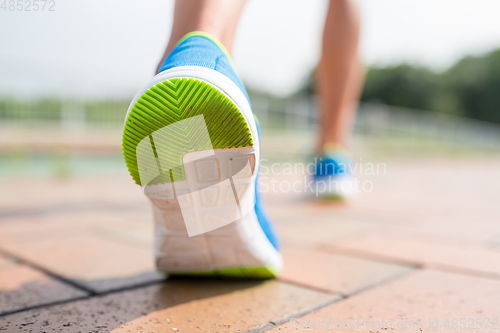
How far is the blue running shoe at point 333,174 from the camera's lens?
1.91 m

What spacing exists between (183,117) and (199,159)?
73 millimetres

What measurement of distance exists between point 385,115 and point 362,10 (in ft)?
34.4

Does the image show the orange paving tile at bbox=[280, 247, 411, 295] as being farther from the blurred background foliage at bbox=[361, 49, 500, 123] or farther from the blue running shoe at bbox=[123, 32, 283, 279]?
the blurred background foliage at bbox=[361, 49, 500, 123]

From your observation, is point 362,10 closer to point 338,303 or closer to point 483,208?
point 483,208

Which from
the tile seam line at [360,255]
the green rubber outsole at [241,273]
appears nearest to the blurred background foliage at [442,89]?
the tile seam line at [360,255]

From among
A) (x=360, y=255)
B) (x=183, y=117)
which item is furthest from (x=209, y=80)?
(x=360, y=255)

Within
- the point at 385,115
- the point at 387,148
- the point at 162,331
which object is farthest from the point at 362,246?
the point at 385,115

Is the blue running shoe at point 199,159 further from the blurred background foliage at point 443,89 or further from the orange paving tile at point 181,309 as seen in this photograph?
the blurred background foliage at point 443,89

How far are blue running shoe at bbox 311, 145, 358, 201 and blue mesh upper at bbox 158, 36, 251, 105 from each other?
48.1 inches

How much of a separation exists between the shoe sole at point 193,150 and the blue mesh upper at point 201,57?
0.04 metres

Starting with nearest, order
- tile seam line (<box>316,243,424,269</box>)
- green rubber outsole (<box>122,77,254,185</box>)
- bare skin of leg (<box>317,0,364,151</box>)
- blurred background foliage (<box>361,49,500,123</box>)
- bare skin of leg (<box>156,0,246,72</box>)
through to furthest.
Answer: green rubber outsole (<box>122,77,254,185</box>) → bare skin of leg (<box>156,0,246,72</box>) → tile seam line (<box>316,243,424,269</box>) → bare skin of leg (<box>317,0,364,151</box>) → blurred background foliage (<box>361,49,500,123</box>)

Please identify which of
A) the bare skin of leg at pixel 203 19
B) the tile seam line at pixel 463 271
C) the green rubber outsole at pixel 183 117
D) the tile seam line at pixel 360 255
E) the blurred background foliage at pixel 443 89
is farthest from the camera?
the blurred background foliage at pixel 443 89

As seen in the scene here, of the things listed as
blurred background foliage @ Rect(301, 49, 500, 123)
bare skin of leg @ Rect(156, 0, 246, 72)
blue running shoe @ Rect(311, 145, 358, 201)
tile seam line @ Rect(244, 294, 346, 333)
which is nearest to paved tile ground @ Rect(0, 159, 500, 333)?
tile seam line @ Rect(244, 294, 346, 333)

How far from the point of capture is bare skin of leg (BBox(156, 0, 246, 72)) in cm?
79
